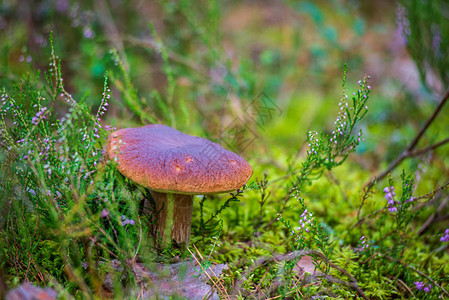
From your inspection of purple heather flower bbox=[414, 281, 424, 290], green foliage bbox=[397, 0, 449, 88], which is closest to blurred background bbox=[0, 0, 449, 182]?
green foliage bbox=[397, 0, 449, 88]

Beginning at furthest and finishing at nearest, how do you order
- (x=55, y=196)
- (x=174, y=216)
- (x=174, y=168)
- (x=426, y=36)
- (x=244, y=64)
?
(x=244, y=64) < (x=426, y=36) < (x=174, y=216) < (x=55, y=196) < (x=174, y=168)

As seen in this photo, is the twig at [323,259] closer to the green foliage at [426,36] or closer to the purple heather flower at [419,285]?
the purple heather flower at [419,285]

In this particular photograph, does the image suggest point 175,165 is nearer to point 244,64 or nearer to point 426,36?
point 244,64

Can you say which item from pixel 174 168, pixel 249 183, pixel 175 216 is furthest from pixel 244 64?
pixel 174 168

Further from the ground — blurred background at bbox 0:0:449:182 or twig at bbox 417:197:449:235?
blurred background at bbox 0:0:449:182

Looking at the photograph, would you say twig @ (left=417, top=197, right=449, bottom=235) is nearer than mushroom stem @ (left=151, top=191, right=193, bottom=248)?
No

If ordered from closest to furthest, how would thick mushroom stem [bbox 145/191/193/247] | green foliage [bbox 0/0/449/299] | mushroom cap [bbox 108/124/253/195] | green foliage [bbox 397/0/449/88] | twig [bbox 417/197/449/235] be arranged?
mushroom cap [bbox 108/124/253/195]
green foliage [bbox 0/0/449/299]
thick mushroom stem [bbox 145/191/193/247]
twig [bbox 417/197/449/235]
green foliage [bbox 397/0/449/88]

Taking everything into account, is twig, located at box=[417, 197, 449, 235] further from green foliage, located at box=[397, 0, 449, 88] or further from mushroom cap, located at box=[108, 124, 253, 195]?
mushroom cap, located at box=[108, 124, 253, 195]

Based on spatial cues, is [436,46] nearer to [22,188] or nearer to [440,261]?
[440,261]
